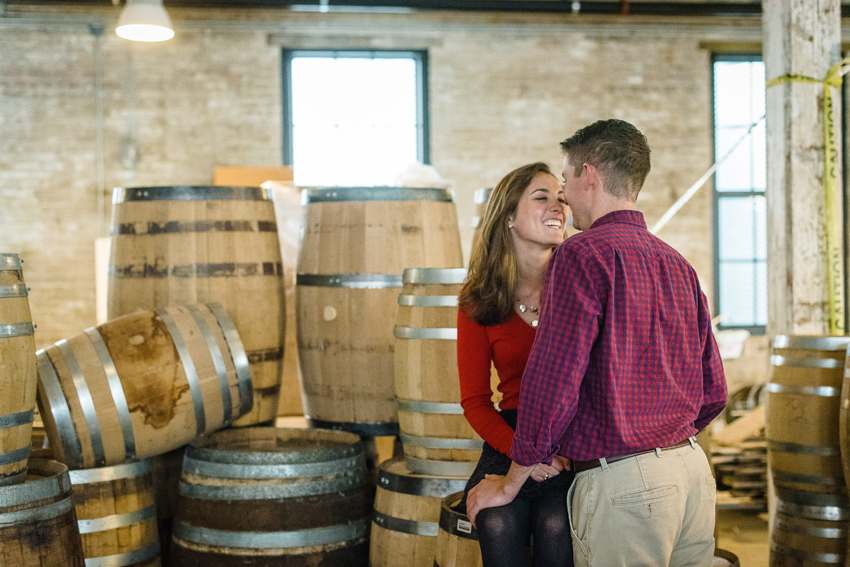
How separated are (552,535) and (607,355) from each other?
489mm

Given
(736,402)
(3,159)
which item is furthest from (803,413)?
(3,159)

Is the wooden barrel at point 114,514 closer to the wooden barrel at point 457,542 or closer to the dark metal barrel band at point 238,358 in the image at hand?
the dark metal barrel band at point 238,358

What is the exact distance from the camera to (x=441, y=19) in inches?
297

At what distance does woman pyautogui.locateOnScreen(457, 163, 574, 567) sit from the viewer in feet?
6.22

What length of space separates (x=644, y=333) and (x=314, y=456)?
138 centimetres

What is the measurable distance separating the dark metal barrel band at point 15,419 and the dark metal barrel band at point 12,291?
1.12 feet

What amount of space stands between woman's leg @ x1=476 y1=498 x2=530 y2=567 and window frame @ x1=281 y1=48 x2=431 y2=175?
6.09m

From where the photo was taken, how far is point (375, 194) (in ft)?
10.2

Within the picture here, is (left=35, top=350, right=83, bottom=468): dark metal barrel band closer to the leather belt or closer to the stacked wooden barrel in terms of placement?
the leather belt

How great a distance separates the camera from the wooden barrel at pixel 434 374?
2.50 meters

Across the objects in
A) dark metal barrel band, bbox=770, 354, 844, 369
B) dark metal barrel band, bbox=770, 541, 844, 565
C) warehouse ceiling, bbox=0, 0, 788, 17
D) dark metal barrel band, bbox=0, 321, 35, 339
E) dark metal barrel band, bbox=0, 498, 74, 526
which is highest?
warehouse ceiling, bbox=0, 0, 788, 17

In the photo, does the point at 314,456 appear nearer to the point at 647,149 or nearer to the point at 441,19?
the point at 647,149

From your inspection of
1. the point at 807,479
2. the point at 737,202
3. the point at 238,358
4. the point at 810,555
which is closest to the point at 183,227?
the point at 238,358

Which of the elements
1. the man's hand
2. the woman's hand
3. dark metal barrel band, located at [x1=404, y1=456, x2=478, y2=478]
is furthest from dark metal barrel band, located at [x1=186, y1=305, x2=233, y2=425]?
the woman's hand
